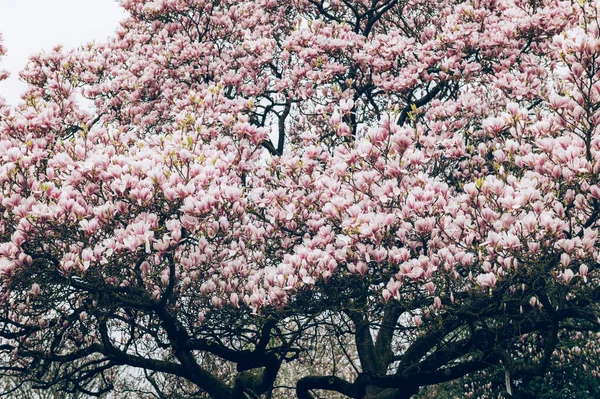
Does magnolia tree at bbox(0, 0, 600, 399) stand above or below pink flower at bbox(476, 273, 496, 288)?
above

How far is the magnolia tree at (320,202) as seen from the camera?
6.50 metres

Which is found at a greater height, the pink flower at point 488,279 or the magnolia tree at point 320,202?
the magnolia tree at point 320,202

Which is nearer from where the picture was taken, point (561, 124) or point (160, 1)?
point (561, 124)

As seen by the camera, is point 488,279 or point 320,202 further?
point 320,202

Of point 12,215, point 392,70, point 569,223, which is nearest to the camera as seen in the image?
point 569,223

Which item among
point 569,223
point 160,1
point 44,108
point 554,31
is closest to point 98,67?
point 160,1

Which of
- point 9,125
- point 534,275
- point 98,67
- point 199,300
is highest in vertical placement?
point 98,67

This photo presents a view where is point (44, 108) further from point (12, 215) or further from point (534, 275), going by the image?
point (534, 275)

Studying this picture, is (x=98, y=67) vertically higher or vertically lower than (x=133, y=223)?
higher

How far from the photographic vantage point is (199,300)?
880cm

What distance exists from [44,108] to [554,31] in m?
7.72

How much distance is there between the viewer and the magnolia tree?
6.50 m

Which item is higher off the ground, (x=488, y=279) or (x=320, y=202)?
(x=320, y=202)

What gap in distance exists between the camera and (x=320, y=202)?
7477mm
